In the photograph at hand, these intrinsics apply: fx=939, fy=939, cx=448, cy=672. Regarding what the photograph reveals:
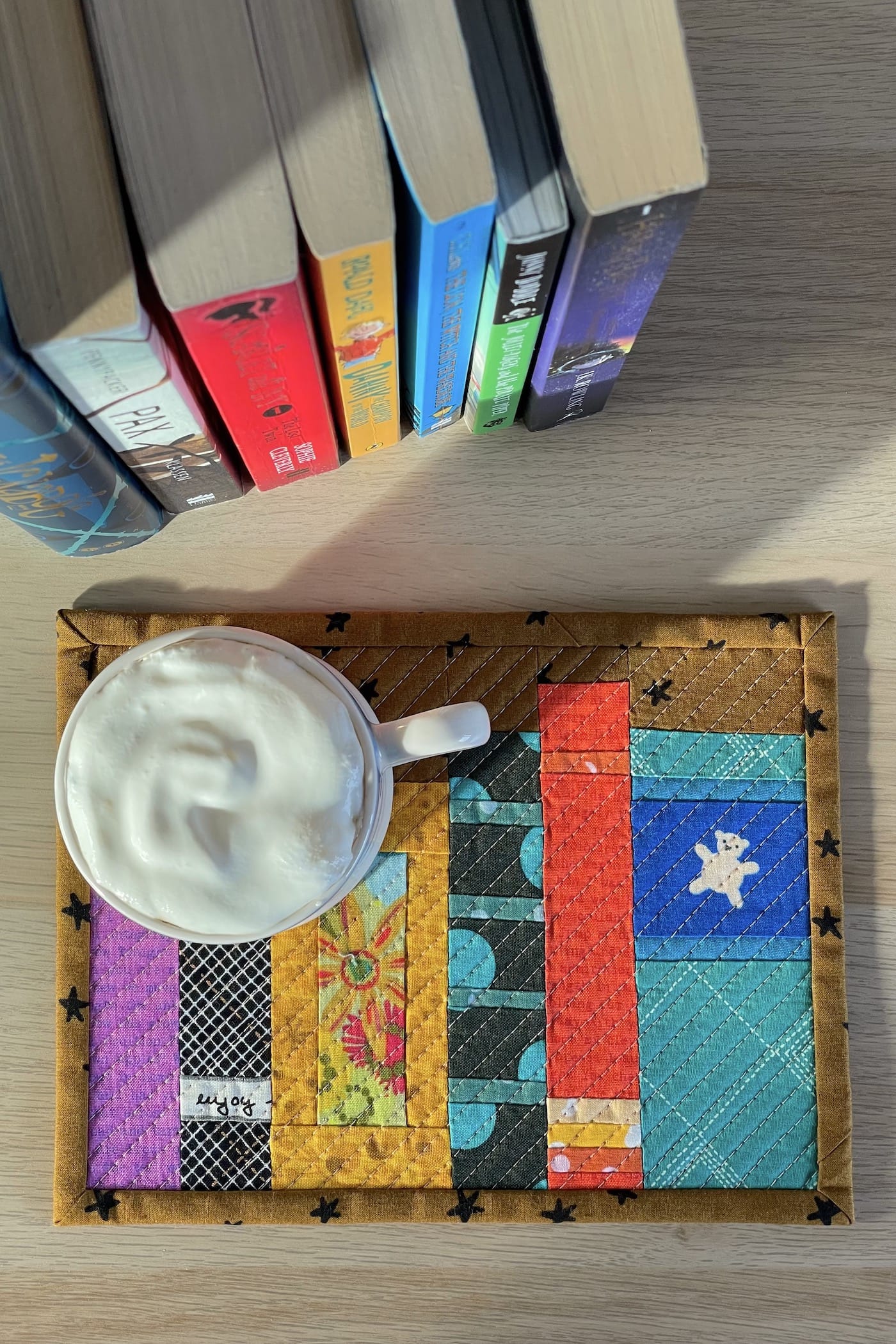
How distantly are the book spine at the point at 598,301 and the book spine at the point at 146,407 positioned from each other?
15cm

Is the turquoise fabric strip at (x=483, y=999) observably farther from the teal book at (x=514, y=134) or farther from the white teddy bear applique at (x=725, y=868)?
the teal book at (x=514, y=134)

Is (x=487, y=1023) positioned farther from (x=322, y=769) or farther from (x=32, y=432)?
(x=32, y=432)

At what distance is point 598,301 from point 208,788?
0.79ft

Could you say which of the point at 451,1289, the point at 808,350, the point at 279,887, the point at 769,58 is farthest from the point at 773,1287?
the point at 769,58

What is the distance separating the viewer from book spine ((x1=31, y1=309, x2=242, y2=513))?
1.03 feet

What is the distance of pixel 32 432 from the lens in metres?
0.34

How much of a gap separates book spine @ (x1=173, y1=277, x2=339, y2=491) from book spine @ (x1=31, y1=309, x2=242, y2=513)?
1 cm

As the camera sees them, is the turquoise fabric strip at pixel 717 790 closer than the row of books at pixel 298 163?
No

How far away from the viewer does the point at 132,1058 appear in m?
0.46

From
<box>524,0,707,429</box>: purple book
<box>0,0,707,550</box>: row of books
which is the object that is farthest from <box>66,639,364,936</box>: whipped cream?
<box>524,0,707,429</box>: purple book

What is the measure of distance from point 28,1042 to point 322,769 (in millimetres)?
253

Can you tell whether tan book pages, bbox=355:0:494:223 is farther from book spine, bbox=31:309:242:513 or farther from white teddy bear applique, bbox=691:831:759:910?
white teddy bear applique, bbox=691:831:759:910

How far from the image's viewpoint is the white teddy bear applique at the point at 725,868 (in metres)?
0.48

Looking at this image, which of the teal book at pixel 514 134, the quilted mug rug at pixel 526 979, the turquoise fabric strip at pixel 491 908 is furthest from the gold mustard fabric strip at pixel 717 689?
the teal book at pixel 514 134
